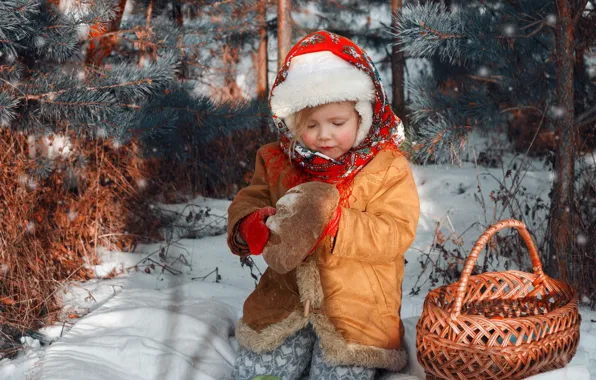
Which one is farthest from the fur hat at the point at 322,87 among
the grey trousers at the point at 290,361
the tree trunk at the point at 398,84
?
the tree trunk at the point at 398,84

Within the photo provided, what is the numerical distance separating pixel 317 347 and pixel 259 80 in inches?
251

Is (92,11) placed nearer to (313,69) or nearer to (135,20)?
(135,20)

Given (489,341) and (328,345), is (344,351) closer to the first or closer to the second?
(328,345)

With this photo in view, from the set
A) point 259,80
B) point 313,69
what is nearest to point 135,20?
point 313,69

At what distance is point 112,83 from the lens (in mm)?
3119

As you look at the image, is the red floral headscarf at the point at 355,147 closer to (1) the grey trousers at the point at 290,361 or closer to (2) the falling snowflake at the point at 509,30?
(1) the grey trousers at the point at 290,361

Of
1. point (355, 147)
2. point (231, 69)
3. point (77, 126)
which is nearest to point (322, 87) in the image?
point (355, 147)

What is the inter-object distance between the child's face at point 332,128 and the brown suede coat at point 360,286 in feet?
0.43

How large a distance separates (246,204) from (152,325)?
81cm

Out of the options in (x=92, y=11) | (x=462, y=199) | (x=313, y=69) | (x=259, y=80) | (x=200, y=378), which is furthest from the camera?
(x=259, y=80)

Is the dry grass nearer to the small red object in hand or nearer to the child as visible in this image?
the child

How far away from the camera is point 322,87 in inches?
72.7

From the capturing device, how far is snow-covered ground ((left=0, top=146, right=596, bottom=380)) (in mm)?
2092

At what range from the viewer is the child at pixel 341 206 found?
1876 mm
